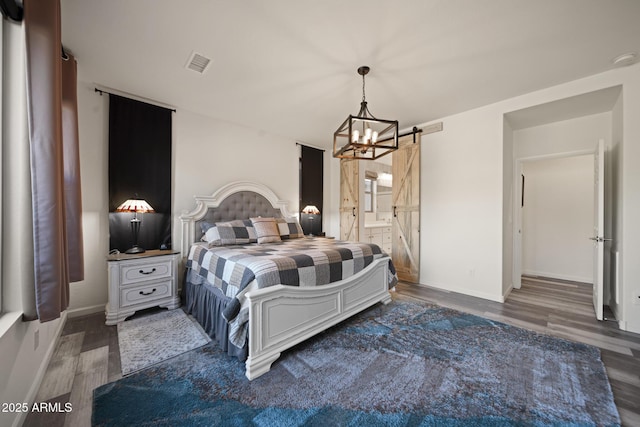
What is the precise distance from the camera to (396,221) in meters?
4.39

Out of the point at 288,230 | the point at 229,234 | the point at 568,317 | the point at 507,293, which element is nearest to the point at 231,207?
the point at 229,234

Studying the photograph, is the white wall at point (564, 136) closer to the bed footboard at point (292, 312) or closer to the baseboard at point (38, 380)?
the bed footboard at point (292, 312)

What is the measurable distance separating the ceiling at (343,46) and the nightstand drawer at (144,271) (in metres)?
2.12

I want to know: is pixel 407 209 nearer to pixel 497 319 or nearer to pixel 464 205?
pixel 464 205

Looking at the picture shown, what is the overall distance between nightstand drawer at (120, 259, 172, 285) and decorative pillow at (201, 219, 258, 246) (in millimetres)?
558

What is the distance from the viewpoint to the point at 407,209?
167 inches

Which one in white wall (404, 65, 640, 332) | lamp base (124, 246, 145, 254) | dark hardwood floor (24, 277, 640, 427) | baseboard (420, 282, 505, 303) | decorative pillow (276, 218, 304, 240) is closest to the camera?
dark hardwood floor (24, 277, 640, 427)

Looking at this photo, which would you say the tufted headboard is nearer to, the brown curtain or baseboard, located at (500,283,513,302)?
the brown curtain

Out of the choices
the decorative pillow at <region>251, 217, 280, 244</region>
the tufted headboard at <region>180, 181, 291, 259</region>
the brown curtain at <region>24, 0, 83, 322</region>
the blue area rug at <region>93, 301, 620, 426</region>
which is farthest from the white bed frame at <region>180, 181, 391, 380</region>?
the tufted headboard at <region>180, 181, 291, 259</region>

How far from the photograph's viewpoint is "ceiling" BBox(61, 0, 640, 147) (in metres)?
1.77

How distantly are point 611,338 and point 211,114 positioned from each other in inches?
212

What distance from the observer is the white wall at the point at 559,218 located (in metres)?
4.21

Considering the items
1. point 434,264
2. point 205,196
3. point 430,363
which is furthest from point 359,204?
point 430,363

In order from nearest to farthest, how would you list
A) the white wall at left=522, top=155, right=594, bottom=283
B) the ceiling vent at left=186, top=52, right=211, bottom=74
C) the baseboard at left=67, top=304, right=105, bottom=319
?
the ceiling vent at left=186, top=52, right=211, bottom=74 < the baseboard at left=67, top=304, right=105, bottom=319 < the white wall at left=522, top=155, right=594, bottom=283
